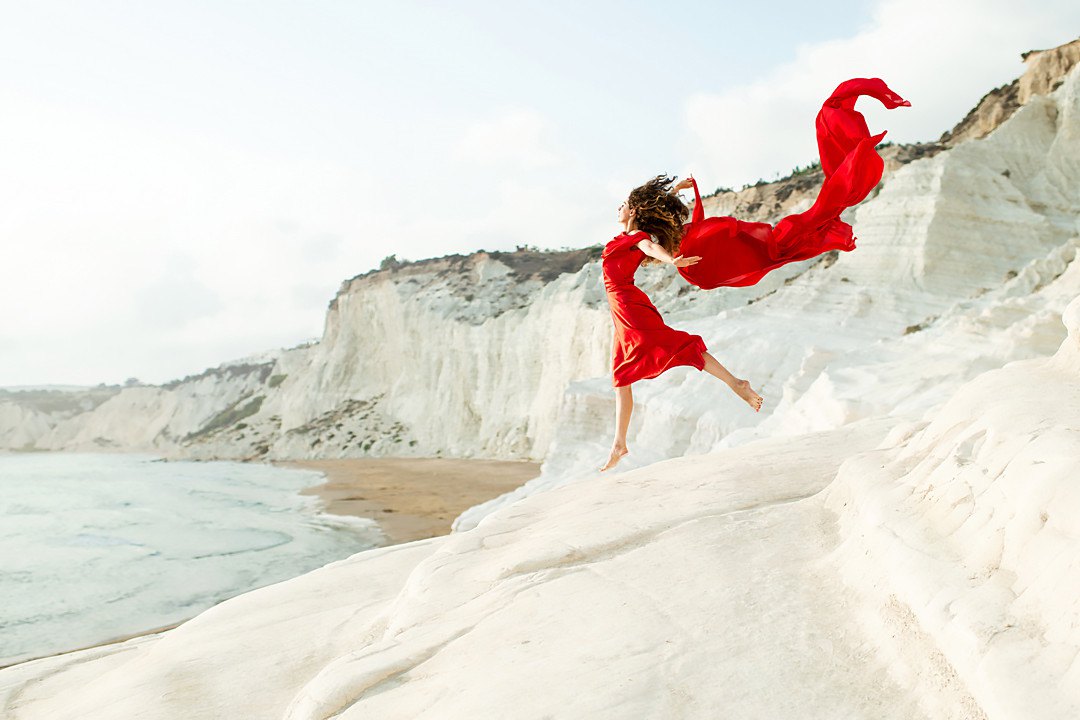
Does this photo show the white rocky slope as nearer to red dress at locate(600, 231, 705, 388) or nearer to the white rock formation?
the white rock formation

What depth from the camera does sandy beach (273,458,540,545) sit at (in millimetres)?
14086

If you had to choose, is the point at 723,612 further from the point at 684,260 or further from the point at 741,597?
the point at 684,260

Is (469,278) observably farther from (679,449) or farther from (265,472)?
(679,449)

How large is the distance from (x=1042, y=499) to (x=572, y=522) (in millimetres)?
A: 2345

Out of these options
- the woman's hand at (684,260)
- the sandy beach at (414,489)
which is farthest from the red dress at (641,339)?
the sandy beach at (414,489)

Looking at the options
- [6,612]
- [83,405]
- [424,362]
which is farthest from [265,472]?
[83,405]

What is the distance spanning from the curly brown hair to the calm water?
6.45 metres

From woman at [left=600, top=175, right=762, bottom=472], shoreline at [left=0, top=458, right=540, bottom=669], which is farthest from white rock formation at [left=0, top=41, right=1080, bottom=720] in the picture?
shoreline at [left=0, top=458, right=540, bottom=669]

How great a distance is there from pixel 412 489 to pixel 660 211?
49.8ft

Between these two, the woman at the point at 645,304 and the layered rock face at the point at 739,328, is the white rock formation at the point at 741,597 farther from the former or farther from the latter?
the layered rock face at the point at 739,328

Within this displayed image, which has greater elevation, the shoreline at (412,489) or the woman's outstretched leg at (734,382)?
the woman's outstretched leg at (734,382)

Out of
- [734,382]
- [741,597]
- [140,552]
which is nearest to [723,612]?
[741,597]

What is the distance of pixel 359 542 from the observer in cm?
1242

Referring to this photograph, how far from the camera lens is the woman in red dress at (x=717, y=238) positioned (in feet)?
14.8
